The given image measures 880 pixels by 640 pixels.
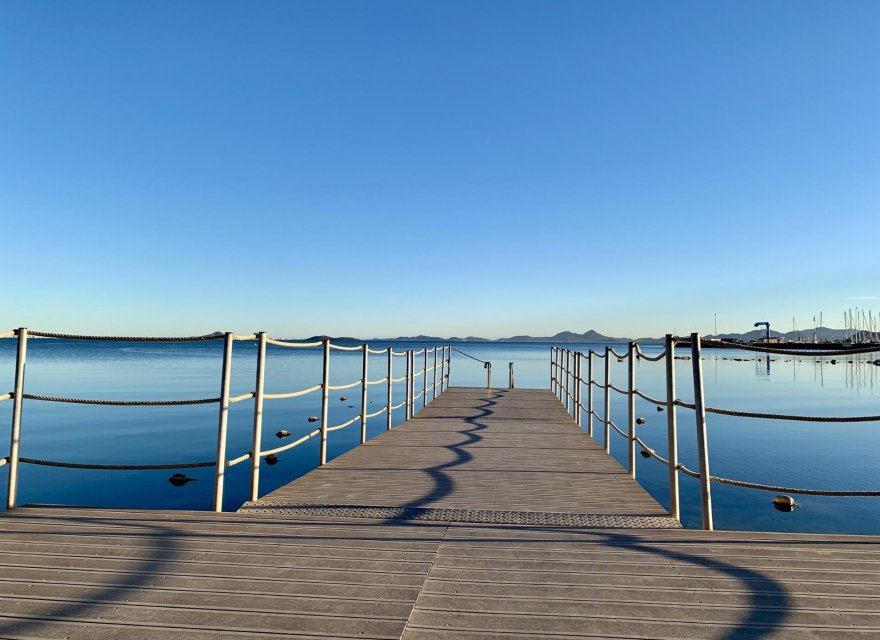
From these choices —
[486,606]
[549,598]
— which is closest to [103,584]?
[486,606]

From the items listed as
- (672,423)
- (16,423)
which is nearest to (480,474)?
(672,423)

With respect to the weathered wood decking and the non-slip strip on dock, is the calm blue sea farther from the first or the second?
the weathered wood decking

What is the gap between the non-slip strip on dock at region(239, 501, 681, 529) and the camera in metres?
3.18

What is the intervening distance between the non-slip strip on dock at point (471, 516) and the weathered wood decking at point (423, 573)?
2 cm

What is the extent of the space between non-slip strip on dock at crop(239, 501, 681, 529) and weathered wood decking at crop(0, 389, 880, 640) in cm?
2

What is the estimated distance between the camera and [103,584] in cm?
222

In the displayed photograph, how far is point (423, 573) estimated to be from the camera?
237 cm

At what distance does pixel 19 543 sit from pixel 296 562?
1.43 m

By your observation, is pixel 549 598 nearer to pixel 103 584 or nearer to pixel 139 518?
pixel 103 584

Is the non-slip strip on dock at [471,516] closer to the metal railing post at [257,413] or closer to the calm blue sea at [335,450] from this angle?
the metal railing post at [257,413]

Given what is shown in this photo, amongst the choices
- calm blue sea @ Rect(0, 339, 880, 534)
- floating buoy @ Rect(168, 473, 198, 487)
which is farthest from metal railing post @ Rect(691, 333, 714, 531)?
floating buoy @ Rect(168, 473, 198, 487)

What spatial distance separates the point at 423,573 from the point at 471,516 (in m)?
0.95

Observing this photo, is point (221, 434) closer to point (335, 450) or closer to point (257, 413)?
point (257, 413)

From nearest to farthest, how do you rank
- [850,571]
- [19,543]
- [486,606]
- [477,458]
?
1. [486,606]
2. [850,571]
3. [19,543]
4. [477,458]
